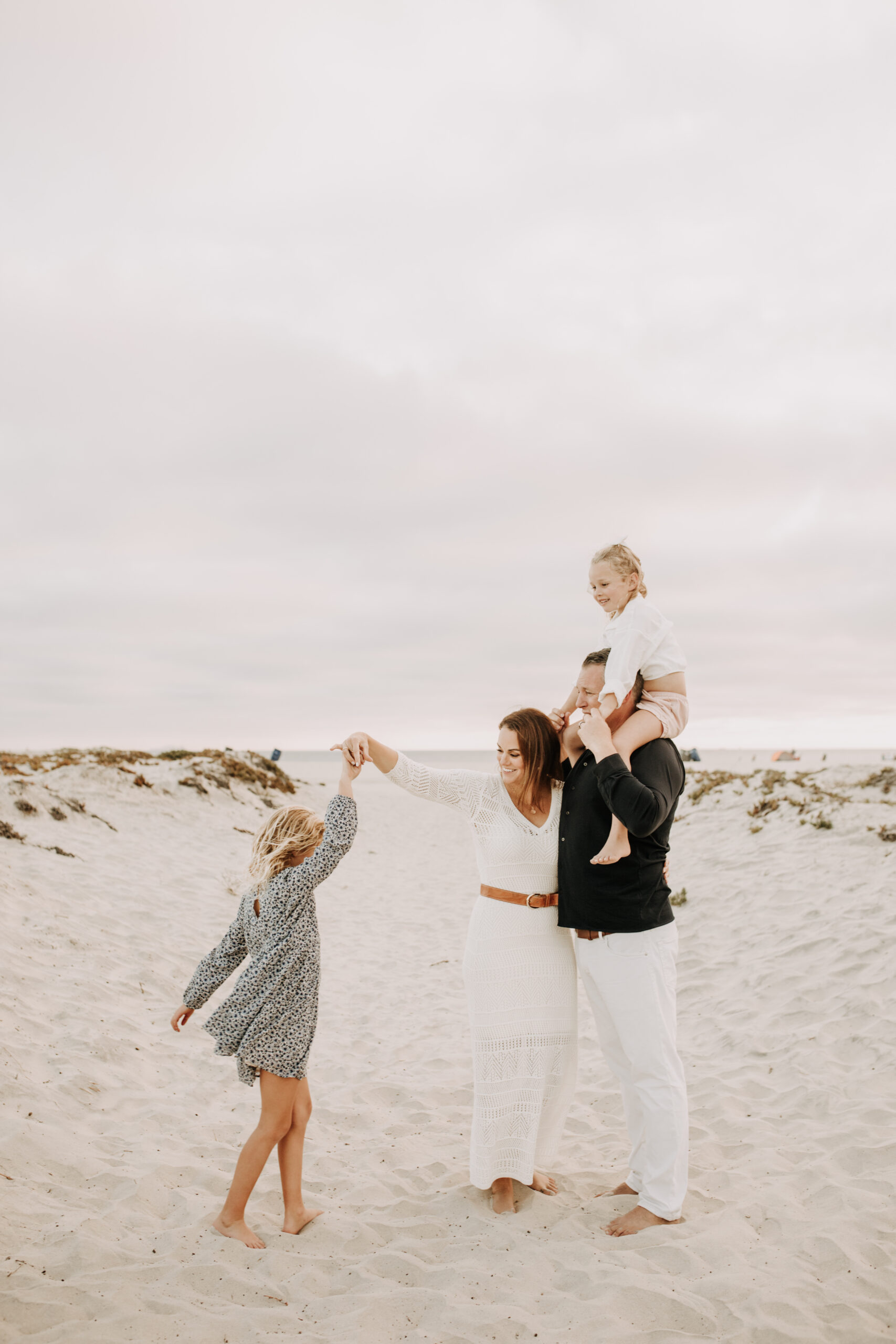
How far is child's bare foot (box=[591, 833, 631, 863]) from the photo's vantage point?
11.5 feet

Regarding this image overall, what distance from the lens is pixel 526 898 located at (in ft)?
12.6

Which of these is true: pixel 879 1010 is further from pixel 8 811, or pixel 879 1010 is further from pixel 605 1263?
pixel 8 811

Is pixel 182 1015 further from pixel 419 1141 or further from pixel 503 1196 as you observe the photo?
pixel 419 1141

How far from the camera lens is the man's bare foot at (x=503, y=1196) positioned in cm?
384

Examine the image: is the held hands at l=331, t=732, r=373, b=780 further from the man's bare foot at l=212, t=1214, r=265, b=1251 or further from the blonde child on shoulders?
the man's bare foot at l=212, t=1214, r=265, b=1251

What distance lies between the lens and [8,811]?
10.6 m

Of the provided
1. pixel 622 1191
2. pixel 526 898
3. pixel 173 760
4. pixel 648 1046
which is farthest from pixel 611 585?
pixel 173 760

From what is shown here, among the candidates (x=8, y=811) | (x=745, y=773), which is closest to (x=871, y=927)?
(x=745, y=773)

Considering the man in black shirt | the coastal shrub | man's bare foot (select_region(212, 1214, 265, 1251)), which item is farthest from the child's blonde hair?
the coastal shrub

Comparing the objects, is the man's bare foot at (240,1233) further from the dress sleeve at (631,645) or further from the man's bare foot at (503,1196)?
the dress sleeve at (631,645)

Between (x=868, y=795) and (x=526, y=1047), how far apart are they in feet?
32.4

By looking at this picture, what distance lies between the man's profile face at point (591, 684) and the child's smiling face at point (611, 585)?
31 centimetres

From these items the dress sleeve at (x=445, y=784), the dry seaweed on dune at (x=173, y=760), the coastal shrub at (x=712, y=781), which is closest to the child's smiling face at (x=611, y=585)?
the dress sleeve at (x=445, y=784)

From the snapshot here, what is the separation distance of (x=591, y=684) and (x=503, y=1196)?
96.3 inches
